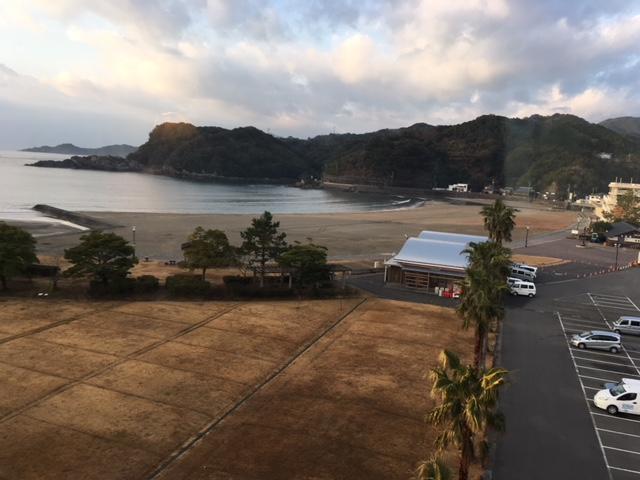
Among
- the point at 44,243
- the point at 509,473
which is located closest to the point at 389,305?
the point at 509,473

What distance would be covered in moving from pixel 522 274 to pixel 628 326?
13.0m

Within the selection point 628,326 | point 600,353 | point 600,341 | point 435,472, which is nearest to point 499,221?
point 628,326

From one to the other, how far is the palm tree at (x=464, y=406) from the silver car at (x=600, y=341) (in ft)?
61.7

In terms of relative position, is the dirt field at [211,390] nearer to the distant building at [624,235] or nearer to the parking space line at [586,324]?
the parking space line at [586,324]

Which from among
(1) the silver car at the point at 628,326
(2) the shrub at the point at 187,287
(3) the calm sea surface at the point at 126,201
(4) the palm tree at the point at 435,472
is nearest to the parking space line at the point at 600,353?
(1) the silver car at the point at 628,326

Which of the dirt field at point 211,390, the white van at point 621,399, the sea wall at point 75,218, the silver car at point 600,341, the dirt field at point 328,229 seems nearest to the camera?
the dirt field at point 211,390

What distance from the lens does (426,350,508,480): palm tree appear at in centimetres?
1018

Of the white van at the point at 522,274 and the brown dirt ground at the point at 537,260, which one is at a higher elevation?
the white van at the point at 522,274

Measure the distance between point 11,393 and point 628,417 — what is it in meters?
24.6

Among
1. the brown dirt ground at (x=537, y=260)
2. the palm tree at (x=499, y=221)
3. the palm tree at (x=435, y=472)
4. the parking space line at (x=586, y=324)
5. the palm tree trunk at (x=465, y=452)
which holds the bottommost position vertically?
the parking space line at (x=586, y=324)

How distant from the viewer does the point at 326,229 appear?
253ft

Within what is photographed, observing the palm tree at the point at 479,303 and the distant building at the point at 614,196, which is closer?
the palm tree at the point at 479,303

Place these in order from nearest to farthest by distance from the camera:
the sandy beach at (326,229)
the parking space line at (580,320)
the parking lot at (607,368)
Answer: the parking lot at (607,368) < the parking space line at (580,320) < the sandy beach at (326,229)

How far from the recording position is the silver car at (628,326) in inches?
1153
